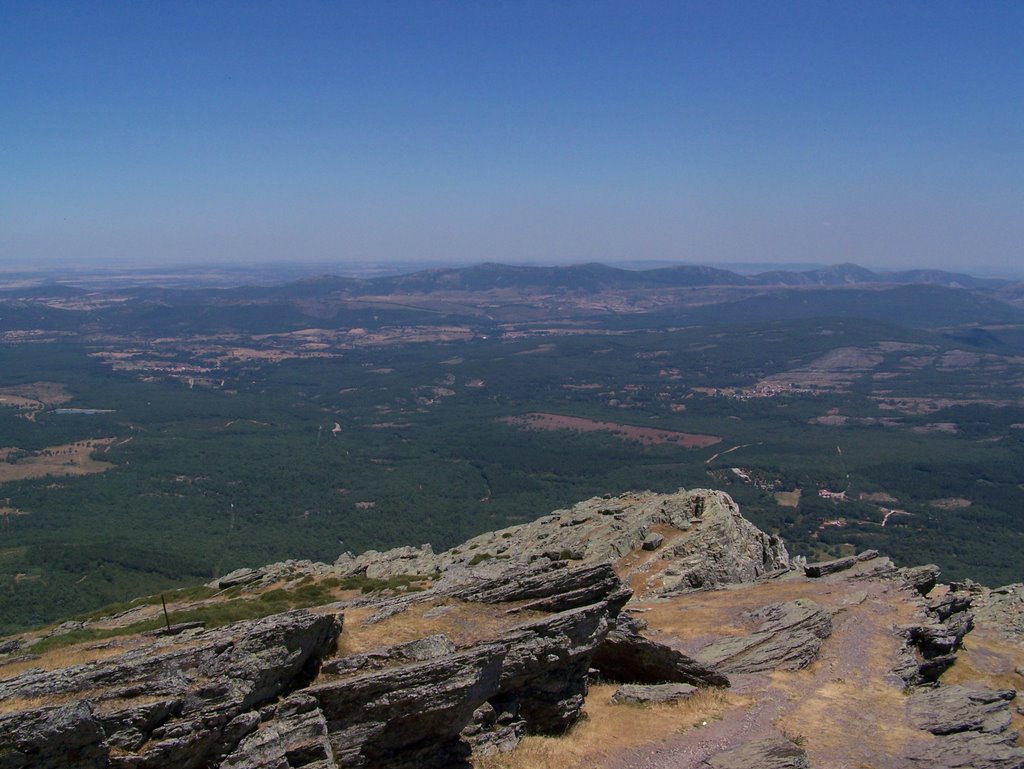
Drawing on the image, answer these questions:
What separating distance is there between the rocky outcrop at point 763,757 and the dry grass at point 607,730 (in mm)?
1834

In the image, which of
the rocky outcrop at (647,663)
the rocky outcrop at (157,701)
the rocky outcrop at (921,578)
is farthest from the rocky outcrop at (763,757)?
the rocky outcrop at (921,578)

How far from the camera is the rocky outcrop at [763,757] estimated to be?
64.1 feet

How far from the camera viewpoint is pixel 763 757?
65.4 feet

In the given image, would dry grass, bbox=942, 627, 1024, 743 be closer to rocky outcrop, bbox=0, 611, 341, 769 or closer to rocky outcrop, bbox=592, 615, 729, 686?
rocky outcrop, bbox=592, 615, 729, 686

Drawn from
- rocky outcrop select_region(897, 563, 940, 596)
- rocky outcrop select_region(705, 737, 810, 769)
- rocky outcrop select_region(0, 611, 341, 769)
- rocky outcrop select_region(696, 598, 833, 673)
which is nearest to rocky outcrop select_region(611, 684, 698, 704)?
rocky outcrop select_region(696, 598, 833, 673)

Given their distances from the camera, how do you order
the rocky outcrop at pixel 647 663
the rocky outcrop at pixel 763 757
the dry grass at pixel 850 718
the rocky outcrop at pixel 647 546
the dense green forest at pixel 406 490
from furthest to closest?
the dense green forest at pixel 406 490, the rocky outcrop at pixel 647 546, the rocky outcrop at pixel 647 663, the dry grass at pixel 850 718, the rocky outcrop at pixel 763 757

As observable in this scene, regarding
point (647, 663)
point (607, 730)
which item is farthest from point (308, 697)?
point (647, 663)

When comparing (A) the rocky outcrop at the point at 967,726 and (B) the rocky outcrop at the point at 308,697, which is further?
(A) the rocky outcrop at the point at 967,726

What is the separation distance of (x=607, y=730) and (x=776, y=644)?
12.2 m

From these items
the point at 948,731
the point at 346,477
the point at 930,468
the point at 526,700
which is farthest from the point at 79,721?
the point at 930,468

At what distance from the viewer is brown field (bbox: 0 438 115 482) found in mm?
148875

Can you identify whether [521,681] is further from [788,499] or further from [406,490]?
[788,499]

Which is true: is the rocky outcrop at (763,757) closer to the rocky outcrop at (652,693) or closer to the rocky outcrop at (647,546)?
the rocky outcrop at (652,693)

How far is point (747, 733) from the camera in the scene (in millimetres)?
22000
